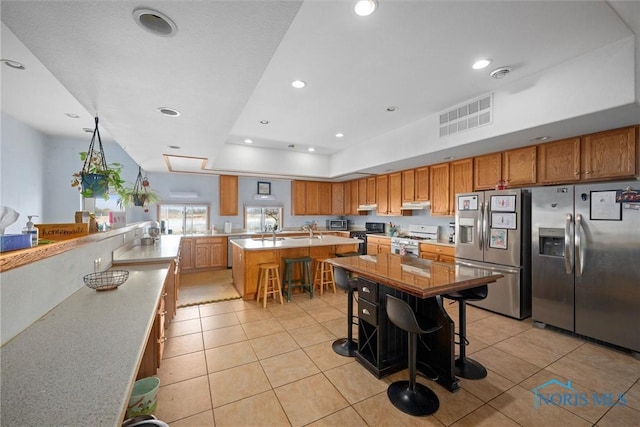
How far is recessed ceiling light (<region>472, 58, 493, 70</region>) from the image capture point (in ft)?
8.01

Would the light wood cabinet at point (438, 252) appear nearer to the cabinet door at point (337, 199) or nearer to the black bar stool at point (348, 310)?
the black bar stool at point (348, 310)

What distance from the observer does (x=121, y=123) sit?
275 cm

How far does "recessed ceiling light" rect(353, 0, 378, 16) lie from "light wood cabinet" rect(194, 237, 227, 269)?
5603mm

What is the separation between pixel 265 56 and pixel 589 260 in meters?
3.80

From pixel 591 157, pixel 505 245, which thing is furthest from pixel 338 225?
pixel 591 157

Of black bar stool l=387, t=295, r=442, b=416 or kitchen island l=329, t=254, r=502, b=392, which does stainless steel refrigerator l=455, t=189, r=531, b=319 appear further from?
black bar stool l=387, t=295, r=442, b=416

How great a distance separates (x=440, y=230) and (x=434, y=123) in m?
2.34

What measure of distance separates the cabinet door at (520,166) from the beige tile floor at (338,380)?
6.24 ft

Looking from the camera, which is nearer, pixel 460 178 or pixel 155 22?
pixel 155 22

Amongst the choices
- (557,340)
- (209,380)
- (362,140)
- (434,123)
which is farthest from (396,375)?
(362,140)

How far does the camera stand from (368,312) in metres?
2.33

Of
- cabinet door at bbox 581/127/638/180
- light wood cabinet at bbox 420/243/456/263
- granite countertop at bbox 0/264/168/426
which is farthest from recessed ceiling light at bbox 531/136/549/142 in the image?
granite countertop at bbox 0/264/168/426

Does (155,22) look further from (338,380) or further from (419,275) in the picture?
(338,380)

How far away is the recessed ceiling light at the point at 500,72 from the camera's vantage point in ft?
8.52
